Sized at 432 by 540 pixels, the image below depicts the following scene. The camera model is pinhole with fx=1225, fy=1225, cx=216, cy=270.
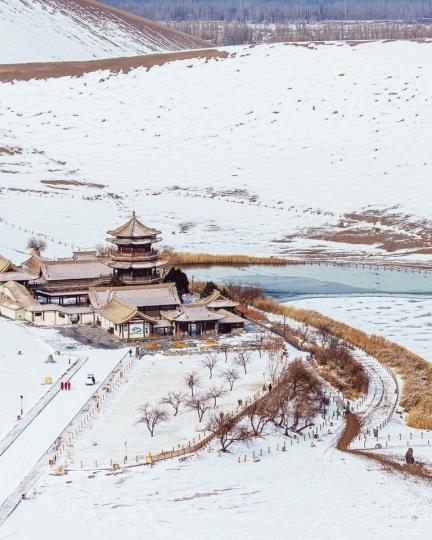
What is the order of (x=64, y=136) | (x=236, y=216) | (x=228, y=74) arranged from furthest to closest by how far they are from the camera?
(x=228, y=74) < (x=64, y=136) < (x=236, y=216)

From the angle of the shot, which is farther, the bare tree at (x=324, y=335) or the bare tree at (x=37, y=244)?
the bare tree at (x=37, y=244)

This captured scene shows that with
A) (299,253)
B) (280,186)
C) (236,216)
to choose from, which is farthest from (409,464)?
(280,186)

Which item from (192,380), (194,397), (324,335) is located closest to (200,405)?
(194,397)

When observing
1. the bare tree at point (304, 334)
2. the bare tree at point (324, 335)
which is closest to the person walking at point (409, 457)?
the bare tree at point (324, 335)

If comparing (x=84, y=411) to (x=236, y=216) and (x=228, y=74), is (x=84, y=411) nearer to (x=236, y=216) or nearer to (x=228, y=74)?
(x=236, y=216)

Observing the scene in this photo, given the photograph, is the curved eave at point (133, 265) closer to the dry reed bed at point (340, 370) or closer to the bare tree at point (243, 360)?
the dry reed bed at point (340, 370)

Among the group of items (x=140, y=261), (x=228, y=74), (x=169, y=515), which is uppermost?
(x=228, y=74)

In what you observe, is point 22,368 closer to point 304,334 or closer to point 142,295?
point 142,295
